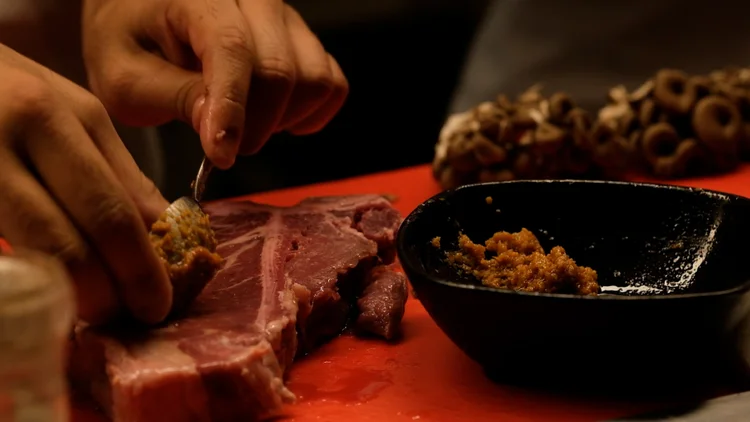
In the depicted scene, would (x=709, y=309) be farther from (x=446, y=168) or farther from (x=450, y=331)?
(x=446, y=168)

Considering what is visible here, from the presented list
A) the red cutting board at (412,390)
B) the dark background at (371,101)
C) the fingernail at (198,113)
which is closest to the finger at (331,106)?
the fingernail at (198,113)

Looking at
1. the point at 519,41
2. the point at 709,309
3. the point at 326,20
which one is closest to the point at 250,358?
the point at 709,309

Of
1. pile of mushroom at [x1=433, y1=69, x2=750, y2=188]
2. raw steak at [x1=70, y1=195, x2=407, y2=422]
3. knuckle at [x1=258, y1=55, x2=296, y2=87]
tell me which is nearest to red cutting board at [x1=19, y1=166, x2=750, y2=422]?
raw steak at [x1=70, y1=195, x2=407, y2=422]

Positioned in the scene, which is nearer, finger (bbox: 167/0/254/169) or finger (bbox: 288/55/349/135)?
finger (bbox: 167/0/254/169)

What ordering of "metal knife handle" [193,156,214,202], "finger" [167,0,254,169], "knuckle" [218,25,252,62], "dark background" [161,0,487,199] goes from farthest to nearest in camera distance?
"dark background" [161,0,487,199] < "metal knife handle" [193,156,214,202] < "knuckle" [218,25,252,62] < "finger" [167,0,254,169]

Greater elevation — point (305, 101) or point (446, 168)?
point (305, 101)

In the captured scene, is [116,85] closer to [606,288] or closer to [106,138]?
[106,138]

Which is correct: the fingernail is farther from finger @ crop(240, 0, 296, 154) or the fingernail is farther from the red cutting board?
the red cutting board
